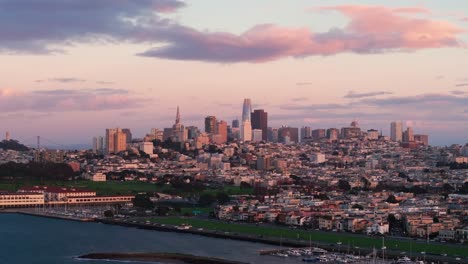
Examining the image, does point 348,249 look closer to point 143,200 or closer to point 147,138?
point 143,200

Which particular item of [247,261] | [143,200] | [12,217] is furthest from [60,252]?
[143,200]

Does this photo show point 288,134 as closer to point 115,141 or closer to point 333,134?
point 333,134

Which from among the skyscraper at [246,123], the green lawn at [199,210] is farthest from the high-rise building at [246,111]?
the green lawn at [199,210]

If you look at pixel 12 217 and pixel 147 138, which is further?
pixel 147 138

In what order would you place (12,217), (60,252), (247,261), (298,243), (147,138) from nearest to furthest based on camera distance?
(247,261), (60,252), (298,243), (12,217), (147,138)

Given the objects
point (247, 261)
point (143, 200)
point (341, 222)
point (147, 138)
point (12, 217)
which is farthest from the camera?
point (147, 138)
